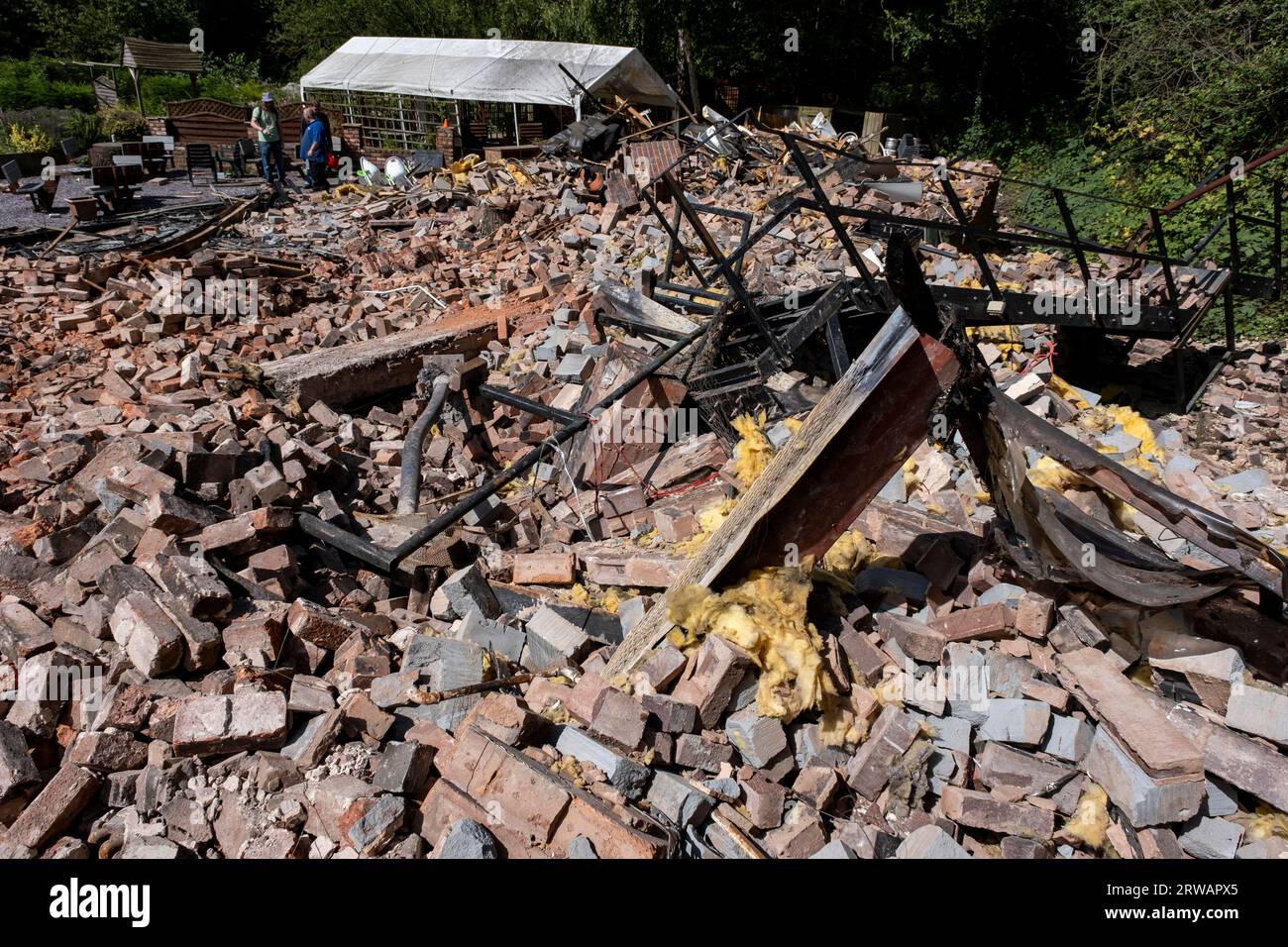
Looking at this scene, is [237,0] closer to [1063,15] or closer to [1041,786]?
[1063,15]

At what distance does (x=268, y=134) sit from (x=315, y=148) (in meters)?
0.79

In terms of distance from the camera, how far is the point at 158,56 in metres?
22.7

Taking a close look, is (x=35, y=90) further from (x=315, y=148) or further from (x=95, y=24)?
(x=315, y=148)

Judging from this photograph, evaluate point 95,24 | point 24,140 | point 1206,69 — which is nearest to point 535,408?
point 1206,69

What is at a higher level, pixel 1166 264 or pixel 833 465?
pixel 1166 264

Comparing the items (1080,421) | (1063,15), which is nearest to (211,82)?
(1063,15)

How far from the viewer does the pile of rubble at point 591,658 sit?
2646mm

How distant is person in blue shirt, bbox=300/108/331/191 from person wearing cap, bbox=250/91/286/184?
46 cm

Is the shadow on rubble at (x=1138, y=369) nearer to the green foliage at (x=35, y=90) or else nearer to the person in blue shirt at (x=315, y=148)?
the person in blue shirt at (x=315, y=148)

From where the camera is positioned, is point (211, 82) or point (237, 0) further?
point (237, 0)

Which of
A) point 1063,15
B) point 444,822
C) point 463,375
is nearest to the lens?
point 444,822

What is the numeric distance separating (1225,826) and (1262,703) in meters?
0.47

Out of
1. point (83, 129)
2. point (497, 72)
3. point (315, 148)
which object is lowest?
point (315, 148)

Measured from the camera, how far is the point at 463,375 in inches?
249
